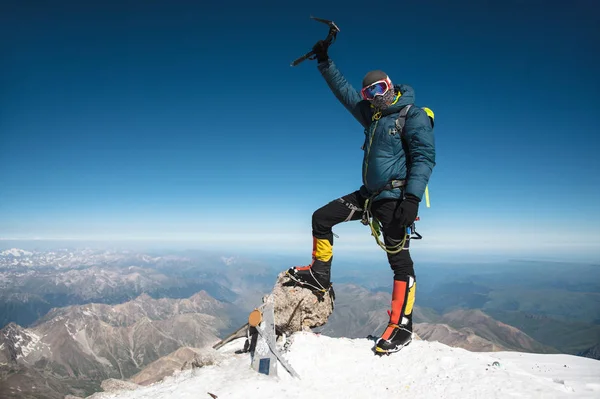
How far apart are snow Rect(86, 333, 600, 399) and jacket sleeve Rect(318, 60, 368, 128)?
5383 millimetres

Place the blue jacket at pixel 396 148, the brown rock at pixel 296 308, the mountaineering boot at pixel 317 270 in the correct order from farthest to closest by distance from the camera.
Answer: the brown rock at pixel 296 308 → the mountaineering boot at pixel 317 270 → the blue jacket at pixel 396 148

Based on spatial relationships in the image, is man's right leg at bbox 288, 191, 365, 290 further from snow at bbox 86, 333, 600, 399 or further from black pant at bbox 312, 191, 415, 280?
snow at bbox 86, 333, 600, 399

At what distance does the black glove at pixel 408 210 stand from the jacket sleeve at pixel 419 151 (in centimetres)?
11

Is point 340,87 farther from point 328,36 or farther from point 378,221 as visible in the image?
point 378,221

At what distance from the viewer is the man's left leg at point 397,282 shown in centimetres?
683

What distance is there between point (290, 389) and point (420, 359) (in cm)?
279

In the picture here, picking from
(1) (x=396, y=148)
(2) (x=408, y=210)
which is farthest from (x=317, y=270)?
(1) (x=396, y=148)

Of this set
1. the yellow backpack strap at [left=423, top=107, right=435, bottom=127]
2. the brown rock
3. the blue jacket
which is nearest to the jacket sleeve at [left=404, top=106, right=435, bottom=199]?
the blue jacket

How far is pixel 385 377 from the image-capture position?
6113 millimetres

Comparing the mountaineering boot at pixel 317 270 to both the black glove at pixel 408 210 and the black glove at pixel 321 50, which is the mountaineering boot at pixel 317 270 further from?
the black glove at pixel 321 50

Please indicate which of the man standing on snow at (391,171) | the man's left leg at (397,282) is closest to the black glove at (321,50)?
the man standing on snow at (391,171)

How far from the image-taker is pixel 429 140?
20.4 ft

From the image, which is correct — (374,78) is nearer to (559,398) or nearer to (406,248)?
(406,248)

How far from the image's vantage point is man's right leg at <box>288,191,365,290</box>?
24.8 feet
